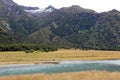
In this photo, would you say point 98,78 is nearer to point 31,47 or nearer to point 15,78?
point 15,78

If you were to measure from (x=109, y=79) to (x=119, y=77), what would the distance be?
1496mm

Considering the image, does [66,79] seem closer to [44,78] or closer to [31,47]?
[44,78]

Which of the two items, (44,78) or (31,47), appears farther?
(31,47)

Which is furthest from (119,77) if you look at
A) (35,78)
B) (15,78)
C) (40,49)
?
(40,49)

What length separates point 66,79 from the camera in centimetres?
3331

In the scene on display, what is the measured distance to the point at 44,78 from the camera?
3344 centimetres

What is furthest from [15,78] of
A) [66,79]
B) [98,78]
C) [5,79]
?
[98,78]

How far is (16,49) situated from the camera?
171 m

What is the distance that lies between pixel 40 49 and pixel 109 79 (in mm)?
140872

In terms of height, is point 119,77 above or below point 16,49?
above

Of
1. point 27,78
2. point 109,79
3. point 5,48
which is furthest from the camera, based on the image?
point 5,48

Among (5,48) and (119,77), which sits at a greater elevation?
(119,77)

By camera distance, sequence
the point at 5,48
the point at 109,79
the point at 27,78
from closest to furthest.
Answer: the point at 109,79, the point at 27,78, the point at 5,48

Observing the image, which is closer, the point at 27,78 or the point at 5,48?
the point at 27,78
